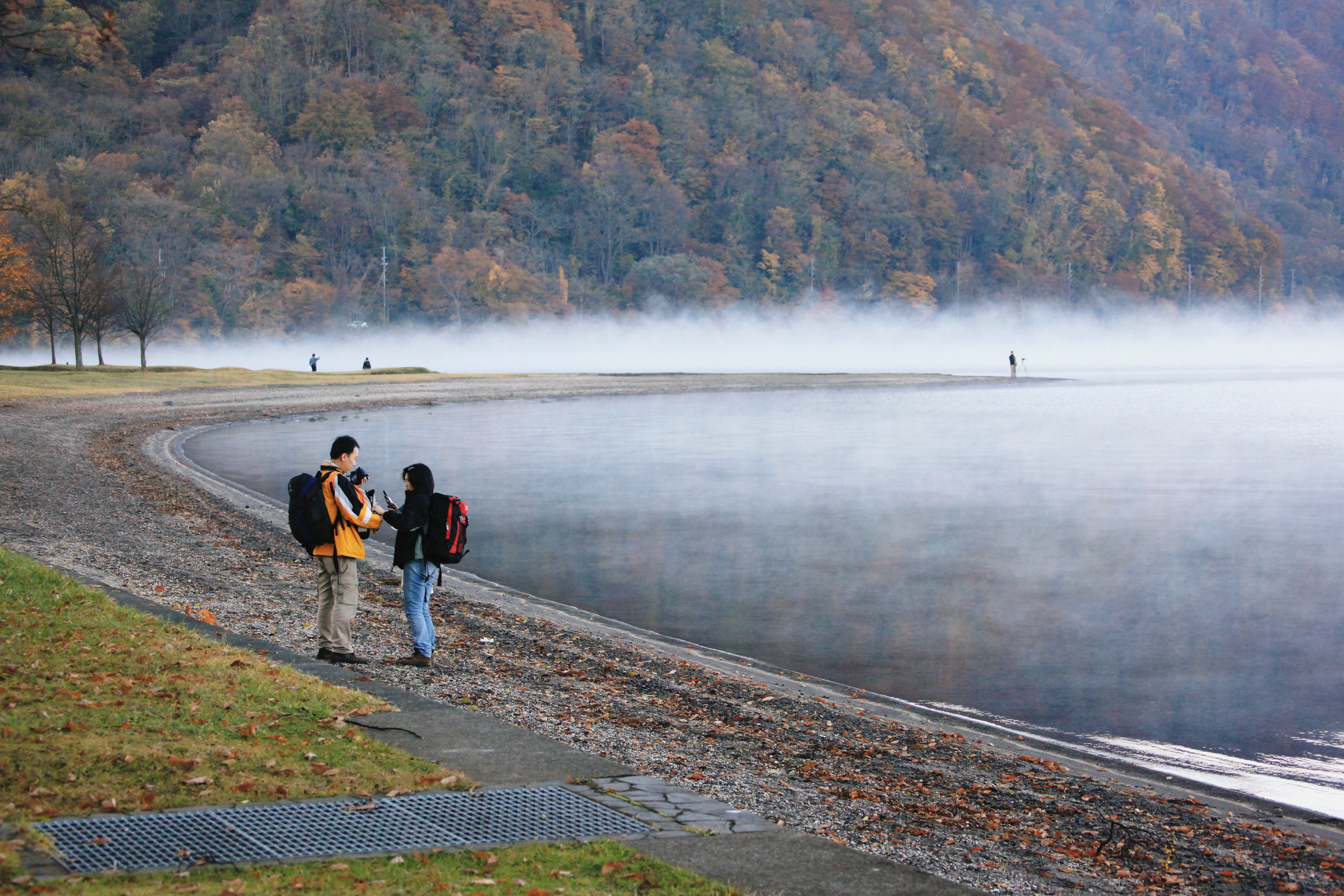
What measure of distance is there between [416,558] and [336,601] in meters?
0.72

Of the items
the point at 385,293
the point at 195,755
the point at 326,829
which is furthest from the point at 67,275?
the point at 326,829

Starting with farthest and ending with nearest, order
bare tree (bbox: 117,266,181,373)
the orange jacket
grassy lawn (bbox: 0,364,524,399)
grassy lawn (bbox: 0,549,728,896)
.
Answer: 1. bare tree (bbox: 117,266,181,373)
2. grassy lawn (bbox: 0,364,524,399)
3. the orange jacket
4. grassy lawn (bbox: 0,549,728,896)

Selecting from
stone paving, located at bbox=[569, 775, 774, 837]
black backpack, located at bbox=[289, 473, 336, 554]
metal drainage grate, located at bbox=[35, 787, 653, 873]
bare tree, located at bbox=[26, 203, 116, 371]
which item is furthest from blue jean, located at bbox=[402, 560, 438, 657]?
bare tree, located at bbox=[26, 203, 116, 371]

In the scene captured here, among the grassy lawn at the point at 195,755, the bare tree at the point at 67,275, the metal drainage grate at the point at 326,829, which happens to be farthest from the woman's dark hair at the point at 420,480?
the bare tree at the point at 67,275

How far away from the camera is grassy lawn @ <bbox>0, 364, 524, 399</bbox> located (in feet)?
174

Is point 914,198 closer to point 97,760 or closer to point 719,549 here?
point 719,549

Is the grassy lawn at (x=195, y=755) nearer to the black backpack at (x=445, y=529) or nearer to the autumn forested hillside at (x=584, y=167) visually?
the black backpack at (x=445, y=529)

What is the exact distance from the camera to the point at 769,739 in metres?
9.28

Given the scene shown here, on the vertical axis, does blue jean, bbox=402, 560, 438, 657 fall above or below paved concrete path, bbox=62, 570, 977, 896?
above

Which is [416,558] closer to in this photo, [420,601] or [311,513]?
[420,601]

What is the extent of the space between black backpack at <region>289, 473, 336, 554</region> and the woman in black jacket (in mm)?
456

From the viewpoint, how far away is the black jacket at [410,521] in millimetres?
9883

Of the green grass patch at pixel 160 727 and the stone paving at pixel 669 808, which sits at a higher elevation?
the green grass patch at pixel 160 727

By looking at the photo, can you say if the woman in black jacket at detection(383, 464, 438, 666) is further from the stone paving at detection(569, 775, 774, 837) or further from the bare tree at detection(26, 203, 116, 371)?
the bare tree at detection(26, 203, 116, 371)
